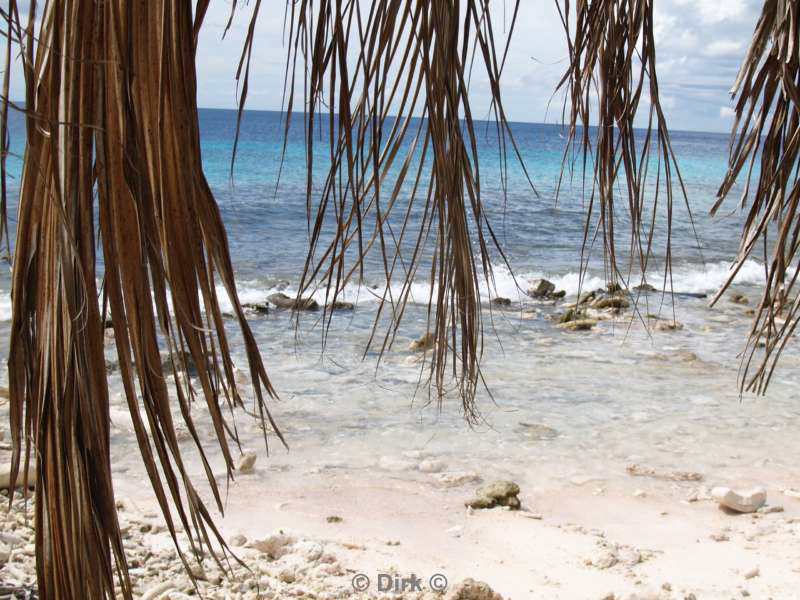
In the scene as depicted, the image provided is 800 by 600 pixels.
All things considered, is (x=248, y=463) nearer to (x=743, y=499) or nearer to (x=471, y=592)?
(x=471, y=592)

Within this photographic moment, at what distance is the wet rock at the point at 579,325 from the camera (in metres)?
7.44

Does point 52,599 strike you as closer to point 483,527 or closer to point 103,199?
point 103,199

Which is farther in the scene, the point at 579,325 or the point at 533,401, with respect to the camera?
the point at 579,325

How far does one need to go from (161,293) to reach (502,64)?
1.64ft

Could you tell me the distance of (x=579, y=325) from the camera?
24.5 ft

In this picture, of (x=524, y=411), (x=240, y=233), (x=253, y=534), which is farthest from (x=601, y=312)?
(x=240, y=233)

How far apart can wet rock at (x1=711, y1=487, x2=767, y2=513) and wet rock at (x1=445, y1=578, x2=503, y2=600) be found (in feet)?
5.27

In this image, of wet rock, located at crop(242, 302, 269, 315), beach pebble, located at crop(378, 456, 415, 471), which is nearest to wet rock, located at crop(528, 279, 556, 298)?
wet rock, located at crop(242, 302, 269, 315)

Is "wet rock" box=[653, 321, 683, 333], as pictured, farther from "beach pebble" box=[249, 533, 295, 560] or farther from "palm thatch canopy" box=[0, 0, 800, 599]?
"palm thatch canopy" box=[0, 0, 800, 599]

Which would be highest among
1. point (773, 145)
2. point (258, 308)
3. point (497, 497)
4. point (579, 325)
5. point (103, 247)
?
point (773, 145)

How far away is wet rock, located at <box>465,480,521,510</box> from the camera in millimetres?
3523

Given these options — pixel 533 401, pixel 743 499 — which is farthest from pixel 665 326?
pixel 743 499

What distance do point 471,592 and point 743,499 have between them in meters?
1.71

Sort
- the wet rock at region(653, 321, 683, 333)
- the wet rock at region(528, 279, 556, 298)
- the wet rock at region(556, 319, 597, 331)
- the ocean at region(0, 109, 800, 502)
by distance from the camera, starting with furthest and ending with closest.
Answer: the wet rock at region(528, 279, 556, 298) → the wet rock at region(556, 319, 597, 331) → the wet rock at region(653, 321, 683, 333) → the ocean at region(0, 109, 800, 502)
